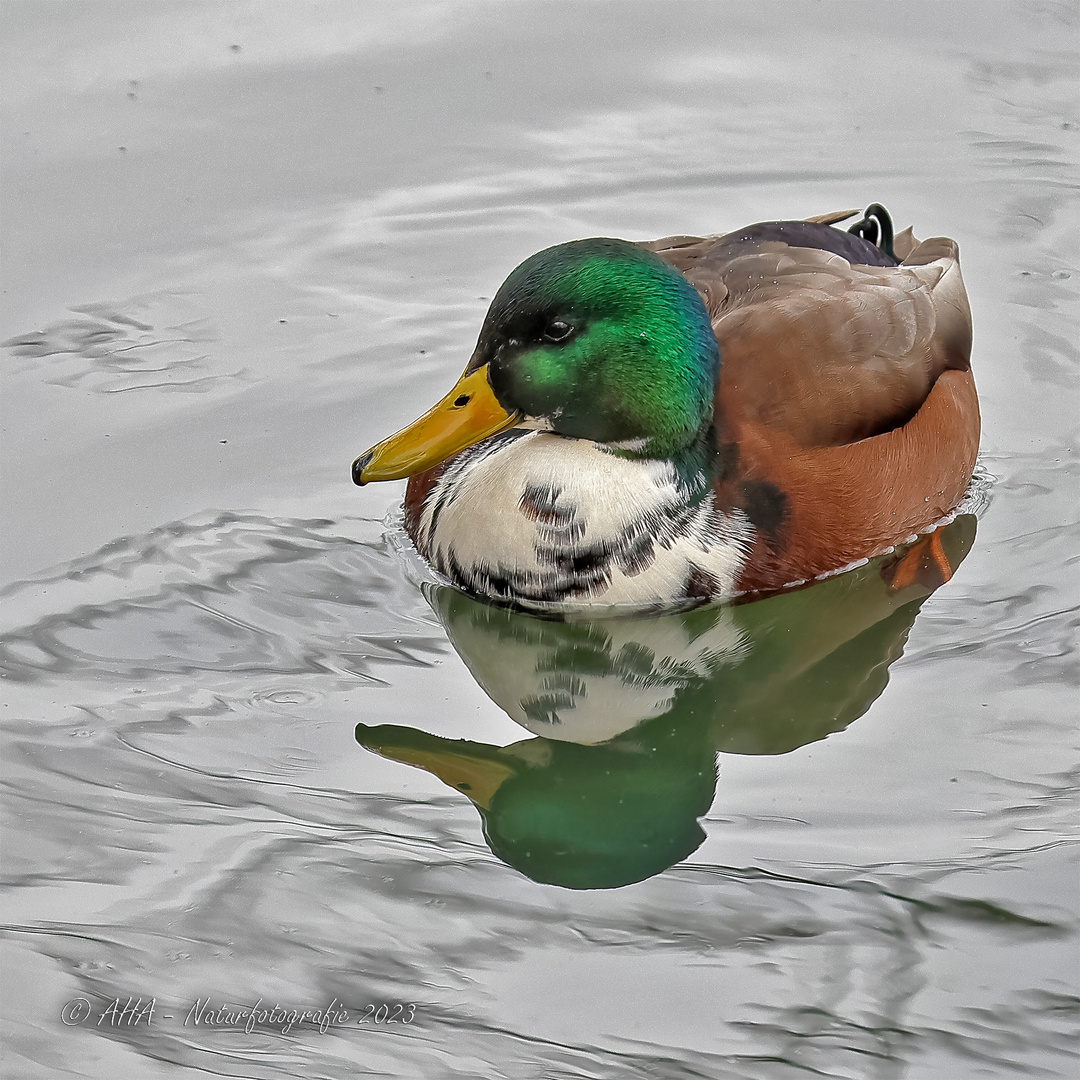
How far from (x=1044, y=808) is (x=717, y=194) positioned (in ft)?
13.6

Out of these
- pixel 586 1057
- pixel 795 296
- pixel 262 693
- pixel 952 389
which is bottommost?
pixel 586 1057

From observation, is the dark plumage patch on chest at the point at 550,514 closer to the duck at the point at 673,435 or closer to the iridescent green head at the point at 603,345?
the duck at the point at 673,435

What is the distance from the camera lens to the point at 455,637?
5.83 metres

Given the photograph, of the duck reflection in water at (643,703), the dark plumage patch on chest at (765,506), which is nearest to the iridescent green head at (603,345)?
the dark plumage patch on chest at (765,506)

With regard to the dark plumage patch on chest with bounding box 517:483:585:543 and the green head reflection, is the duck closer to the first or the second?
the dark plumage patch on chest with bounding box 517:483:585:543

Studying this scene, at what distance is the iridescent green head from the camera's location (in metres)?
5.39

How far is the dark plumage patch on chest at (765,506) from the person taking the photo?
5695 mm

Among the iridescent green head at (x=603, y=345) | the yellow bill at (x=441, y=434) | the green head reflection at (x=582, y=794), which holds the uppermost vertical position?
the iridescent green head at (x=603, y=345)

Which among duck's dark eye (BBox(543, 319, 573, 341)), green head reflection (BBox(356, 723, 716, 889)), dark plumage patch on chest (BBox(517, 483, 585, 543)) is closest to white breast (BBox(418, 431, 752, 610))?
dark plumage patch on chest (BBox(517, 483, 585, 543))

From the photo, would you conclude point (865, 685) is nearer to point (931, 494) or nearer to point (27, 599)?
point (931, 494)

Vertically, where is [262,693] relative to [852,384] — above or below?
below

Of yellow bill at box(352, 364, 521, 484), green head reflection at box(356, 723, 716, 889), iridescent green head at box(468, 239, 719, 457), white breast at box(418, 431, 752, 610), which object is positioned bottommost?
green head reflection at box(356, 723, 716, 889)

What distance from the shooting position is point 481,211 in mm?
8250

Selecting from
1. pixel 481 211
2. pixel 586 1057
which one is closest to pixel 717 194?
pixel 481 211
